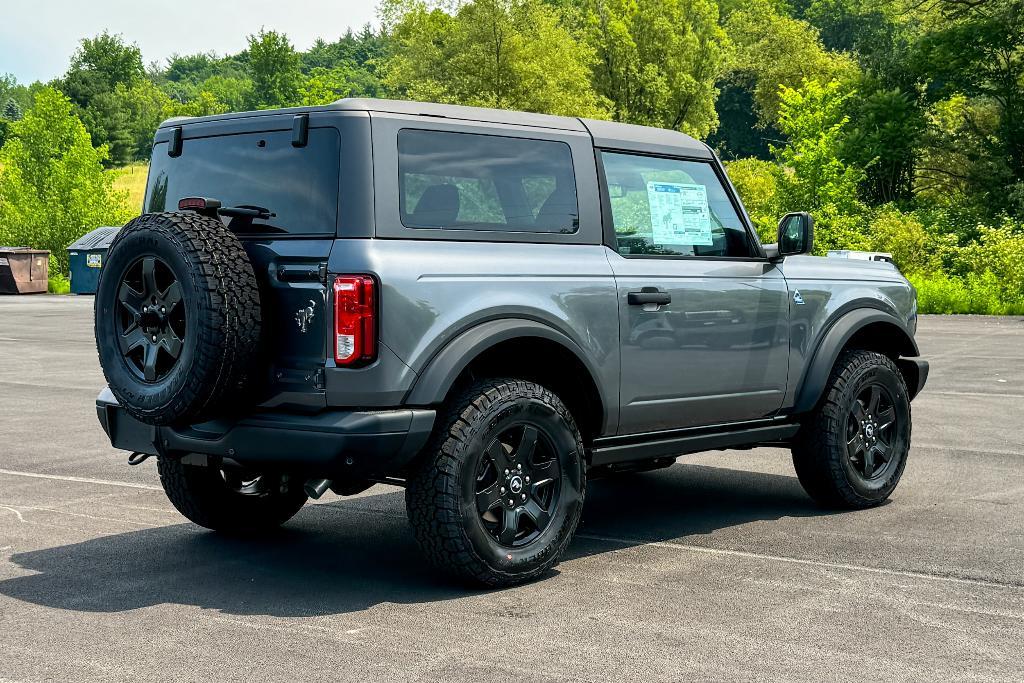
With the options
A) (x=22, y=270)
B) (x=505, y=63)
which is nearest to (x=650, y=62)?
(x=505, y=63)

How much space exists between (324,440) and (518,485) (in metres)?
0.99

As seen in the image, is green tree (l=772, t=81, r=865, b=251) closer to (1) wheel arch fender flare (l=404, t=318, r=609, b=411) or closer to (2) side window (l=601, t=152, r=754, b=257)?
(2) side window (l=601, t=152, r=754, b=257)

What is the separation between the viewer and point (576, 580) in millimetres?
5637

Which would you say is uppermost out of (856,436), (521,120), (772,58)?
(772,58)

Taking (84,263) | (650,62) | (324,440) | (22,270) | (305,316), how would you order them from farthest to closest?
(650,62), (84,263), (22,270), (305,316), (324,440)

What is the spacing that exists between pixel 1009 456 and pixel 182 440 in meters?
6.27

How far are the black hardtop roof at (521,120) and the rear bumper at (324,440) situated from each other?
130 cm

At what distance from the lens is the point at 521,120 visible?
19.6 ft

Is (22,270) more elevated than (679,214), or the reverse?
(679,214)

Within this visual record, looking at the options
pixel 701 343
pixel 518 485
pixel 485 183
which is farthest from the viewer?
pixel 701 343

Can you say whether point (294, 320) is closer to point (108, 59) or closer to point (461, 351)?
point (461, 351)

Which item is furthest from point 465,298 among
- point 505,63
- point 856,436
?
point 505,63

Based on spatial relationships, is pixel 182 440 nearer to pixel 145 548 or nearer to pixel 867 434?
pixel 145 548

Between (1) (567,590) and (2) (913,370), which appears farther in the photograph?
(2) (913,370)
